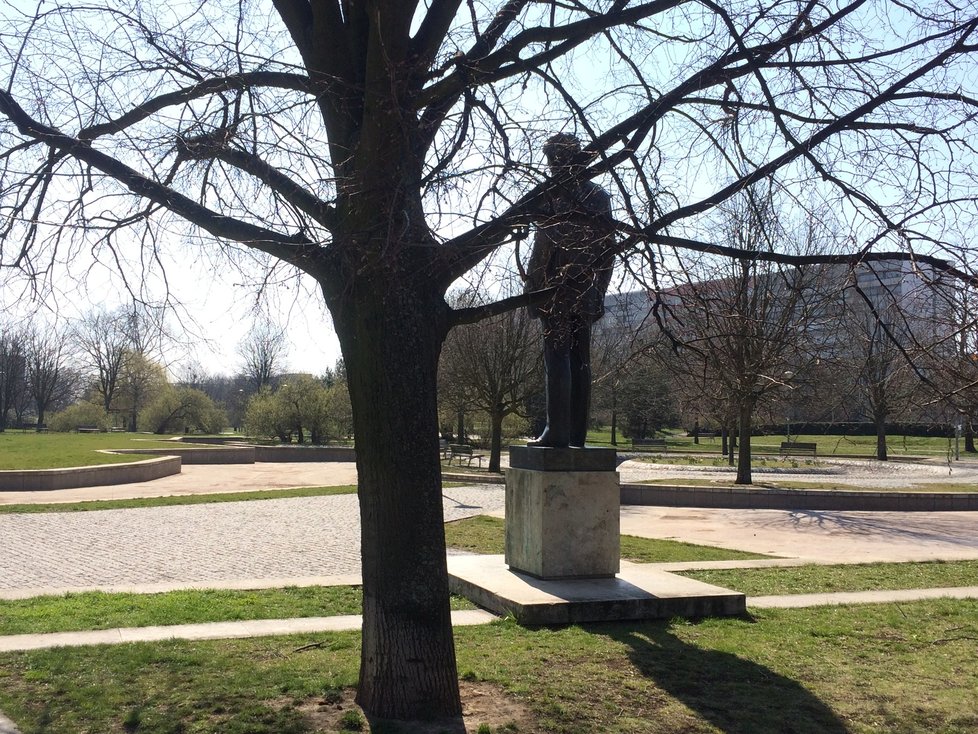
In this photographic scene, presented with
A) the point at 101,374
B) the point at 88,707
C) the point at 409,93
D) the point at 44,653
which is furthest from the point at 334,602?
the point at 101,374

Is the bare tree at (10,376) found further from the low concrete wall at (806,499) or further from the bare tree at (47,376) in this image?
the low concrete wall at (806,499)

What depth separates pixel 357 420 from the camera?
17.2 feet

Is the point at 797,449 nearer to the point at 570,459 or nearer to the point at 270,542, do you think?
the point at 270,542

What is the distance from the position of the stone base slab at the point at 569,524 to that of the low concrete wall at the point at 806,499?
38.4ft

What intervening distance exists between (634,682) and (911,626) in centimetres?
340

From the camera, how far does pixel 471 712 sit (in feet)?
17.5

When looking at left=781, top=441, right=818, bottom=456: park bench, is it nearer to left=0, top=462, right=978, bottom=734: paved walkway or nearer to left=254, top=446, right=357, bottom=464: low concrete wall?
left=254, top=446, right=357, bottom=464: low concrete wall

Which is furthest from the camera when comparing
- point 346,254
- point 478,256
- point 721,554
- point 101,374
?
point 101,374

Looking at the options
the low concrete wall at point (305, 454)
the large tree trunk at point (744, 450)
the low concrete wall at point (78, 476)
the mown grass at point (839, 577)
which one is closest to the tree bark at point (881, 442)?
the large tree trunk at point (744, 450)

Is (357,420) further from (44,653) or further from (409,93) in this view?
(44,653)

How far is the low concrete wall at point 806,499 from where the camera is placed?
20.0 m

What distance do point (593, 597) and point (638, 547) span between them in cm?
521

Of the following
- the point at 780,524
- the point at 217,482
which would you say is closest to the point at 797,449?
the point at 780,524

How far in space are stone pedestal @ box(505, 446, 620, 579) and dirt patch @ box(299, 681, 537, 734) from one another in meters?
3.02
